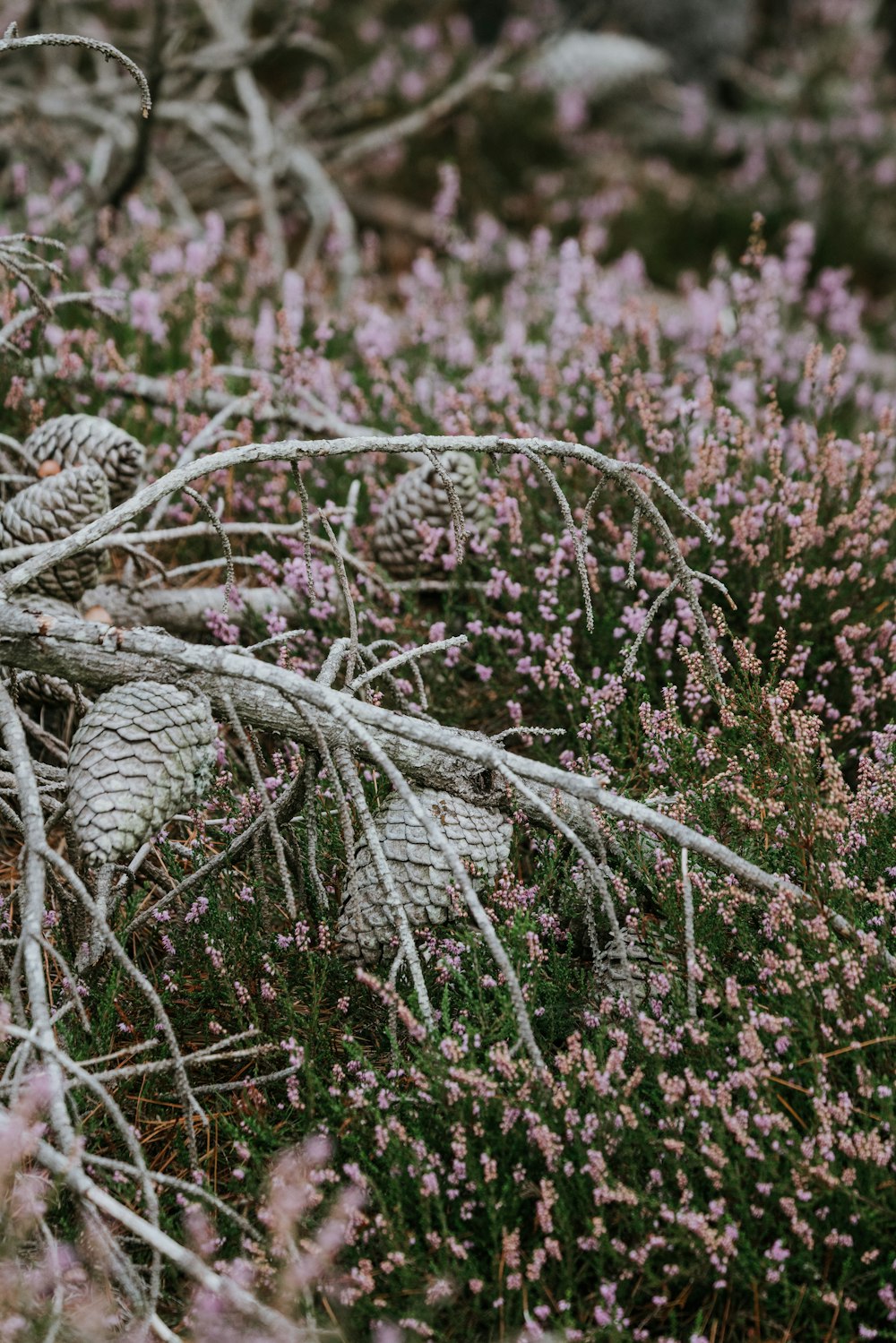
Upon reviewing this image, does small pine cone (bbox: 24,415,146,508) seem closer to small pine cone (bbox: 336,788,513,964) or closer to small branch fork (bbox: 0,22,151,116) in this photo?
small branch fork (bbox: 0,22,151,116)

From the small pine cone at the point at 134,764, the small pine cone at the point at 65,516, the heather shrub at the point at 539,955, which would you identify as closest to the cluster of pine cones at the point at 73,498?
the small pine cone at the point at 65,516

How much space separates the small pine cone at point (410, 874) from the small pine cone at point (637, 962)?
29 cm

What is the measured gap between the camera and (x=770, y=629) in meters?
2.89

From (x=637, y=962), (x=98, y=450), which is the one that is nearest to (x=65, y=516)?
(x=98, y=450)

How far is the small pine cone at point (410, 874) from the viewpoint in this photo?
6.78 feet

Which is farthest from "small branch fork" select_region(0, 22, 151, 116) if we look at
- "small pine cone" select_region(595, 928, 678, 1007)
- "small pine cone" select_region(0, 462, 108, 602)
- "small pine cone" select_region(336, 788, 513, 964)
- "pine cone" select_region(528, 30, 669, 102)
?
"pine cone" select_region(528, 30, 669, 102)

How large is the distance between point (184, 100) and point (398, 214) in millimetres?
1656

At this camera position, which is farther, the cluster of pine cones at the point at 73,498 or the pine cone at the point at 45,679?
the cluster of pine cones at the point at 73,498

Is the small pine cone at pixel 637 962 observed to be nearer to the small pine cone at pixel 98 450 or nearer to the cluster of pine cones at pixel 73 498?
the cluster of pine cones at pixel 73 498

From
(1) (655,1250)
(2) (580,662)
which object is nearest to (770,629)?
(2) (580,662)

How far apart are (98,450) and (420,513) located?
88cm

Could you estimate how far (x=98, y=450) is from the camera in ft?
8.89

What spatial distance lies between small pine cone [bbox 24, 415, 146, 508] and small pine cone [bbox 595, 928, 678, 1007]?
168 cm

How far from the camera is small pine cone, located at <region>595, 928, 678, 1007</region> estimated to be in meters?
2.05
